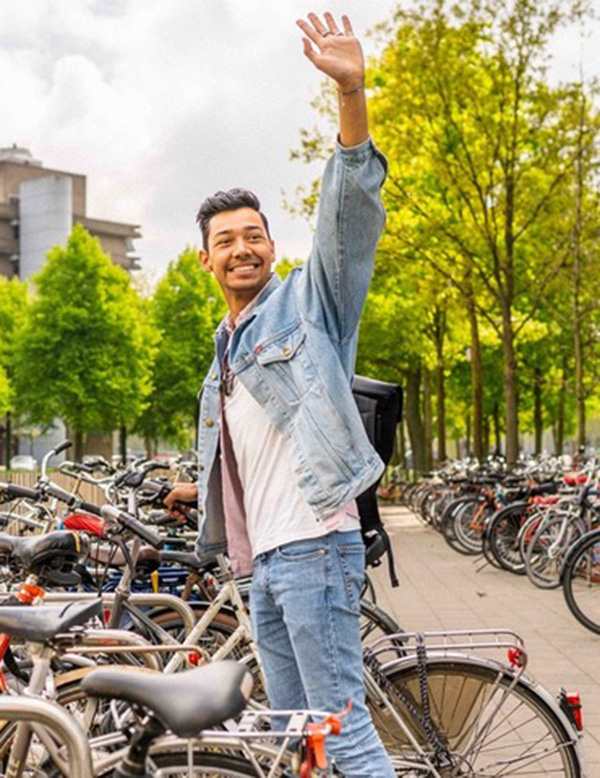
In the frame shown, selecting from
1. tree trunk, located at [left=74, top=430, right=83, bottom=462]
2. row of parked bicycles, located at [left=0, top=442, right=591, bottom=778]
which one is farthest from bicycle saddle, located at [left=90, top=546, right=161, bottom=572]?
tree trunk, located at [left=74, top=430, right=83, bottom=462]

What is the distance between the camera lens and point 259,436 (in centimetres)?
295

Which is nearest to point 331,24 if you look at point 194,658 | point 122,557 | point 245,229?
point 245,229

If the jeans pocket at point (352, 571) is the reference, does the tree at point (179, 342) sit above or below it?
above

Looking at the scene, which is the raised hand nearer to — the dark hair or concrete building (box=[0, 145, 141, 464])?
the dark hair

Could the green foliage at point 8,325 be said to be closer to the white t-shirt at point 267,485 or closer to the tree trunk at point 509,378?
the tree trunk at point 509,378

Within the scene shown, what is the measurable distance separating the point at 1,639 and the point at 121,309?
137ft

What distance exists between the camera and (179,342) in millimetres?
48156

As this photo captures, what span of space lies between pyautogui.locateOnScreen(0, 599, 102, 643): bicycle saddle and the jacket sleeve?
88cm

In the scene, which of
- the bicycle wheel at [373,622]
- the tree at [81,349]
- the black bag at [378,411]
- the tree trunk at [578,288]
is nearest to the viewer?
the black bag at [378,411]

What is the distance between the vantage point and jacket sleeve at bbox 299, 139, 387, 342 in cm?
269

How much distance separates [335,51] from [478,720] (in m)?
2.03

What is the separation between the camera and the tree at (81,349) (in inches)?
1694

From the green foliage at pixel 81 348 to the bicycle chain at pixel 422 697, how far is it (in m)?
39.7

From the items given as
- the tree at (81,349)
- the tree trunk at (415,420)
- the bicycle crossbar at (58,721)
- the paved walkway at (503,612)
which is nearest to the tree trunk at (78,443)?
the tree at (81,349)
